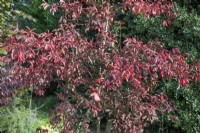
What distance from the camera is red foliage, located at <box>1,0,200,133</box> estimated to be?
2625 mm

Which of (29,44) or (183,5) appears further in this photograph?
(183,5)

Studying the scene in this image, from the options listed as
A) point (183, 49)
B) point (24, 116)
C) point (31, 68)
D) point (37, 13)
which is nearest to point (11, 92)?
point (24, 116)

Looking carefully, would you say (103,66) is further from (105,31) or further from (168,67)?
(168,67)

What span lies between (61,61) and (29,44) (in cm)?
32

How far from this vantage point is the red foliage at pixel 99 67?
2625 mm

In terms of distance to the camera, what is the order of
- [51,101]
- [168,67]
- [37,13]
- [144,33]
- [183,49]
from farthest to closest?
1. [37,13]
2. [51,101]
3. [144,33]
4. [183,49]
5. [168,67]

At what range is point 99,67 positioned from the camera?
2.98m

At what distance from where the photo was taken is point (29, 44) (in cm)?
266

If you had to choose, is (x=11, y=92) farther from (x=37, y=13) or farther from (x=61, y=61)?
(x=37, y=13)

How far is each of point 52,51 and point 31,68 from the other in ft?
0.89

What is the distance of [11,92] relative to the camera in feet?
14.9

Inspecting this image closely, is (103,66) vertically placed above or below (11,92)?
above

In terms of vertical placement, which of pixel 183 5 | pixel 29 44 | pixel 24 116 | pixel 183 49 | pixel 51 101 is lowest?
pixel 51 101

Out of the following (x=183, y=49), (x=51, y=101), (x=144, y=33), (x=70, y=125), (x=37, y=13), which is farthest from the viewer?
(x=37, y=13)
